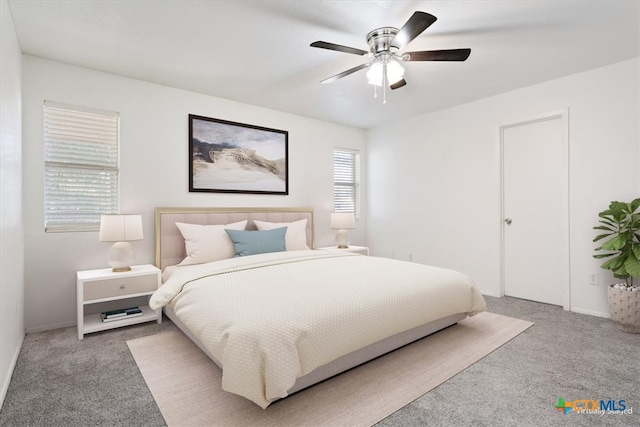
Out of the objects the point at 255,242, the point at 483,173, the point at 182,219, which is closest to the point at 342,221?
the point at 255,242

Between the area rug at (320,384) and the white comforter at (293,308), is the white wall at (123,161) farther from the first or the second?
the white comforter at (293,308)

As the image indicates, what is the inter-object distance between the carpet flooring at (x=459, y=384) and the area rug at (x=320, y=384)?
7 cm

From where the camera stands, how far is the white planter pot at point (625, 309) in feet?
9.10

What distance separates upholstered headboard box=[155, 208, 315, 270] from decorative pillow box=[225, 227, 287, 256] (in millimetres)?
415

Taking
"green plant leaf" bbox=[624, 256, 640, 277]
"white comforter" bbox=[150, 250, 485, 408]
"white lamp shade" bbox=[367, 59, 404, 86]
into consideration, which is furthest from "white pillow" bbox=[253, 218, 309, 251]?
"green plant leaf" bbox=[624, 256, 640, 277]

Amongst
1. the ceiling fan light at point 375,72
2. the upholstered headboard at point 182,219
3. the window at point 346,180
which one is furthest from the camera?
the window at point 346,180

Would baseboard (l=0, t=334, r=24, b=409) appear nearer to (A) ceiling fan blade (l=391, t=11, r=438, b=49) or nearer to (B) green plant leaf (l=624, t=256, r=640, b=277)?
(A) ceiling fan blade (l=391, t=11, r=438, b=49)

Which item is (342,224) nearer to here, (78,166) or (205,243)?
(205,243)

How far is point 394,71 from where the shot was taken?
2.75 metres

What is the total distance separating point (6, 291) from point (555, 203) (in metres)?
4.92

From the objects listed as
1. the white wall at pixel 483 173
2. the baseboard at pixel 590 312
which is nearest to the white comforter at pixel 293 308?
the baseboard at pixel 590 312

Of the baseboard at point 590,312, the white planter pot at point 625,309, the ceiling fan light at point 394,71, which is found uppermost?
the ceiling fan light at point 394,71

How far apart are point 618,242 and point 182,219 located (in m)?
4.30

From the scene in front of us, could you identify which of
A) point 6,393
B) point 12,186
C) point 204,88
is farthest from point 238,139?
point 6,393
